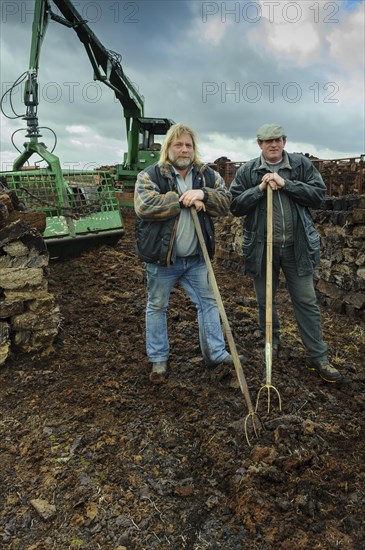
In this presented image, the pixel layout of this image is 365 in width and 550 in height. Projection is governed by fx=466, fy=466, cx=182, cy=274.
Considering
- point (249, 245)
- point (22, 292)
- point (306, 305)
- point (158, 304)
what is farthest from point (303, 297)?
point (22, 292)

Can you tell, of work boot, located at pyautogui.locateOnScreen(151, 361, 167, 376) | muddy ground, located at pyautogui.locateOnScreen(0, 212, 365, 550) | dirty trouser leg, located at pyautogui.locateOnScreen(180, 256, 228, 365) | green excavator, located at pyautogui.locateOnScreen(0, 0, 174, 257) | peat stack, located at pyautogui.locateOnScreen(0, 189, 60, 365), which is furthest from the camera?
green excavator, located at pyautogui.locateOnScreen(0, 0, 174, 257)

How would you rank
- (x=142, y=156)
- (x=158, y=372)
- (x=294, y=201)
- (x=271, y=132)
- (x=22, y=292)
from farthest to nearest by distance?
(x=142, y=156) < (x=22, y=292) < (x=158, y=372) < (x=294, y=201) < (x=271, y=132)

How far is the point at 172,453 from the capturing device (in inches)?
116

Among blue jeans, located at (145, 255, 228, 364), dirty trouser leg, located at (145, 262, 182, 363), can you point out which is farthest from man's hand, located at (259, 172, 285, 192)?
dirty trouser leg, located at (145, 262, 182, 363)

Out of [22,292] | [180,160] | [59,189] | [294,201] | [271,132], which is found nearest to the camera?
[180,160]

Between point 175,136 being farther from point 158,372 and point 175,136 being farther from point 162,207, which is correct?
point 158,372

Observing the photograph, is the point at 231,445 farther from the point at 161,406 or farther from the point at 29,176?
the point at 29,176

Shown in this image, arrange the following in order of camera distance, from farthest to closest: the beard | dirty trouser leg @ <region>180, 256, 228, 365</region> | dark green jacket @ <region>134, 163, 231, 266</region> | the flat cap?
dirty trouser leg @ <region>180, 256, 228, 365</region>
the flat cap
the beard
dark green jacket @ <region>134, 163, 231, 266</region>

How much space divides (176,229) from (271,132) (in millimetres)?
1042

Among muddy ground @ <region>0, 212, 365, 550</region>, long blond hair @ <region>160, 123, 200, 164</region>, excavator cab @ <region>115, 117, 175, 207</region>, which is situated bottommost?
muddy ground @ <region>0, 212, 365, 550</region>

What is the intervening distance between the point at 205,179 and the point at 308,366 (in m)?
1.87

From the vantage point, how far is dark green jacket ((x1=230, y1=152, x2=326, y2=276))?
11.8 ft

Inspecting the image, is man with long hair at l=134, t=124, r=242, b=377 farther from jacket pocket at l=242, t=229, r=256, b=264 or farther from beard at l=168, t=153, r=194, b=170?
jacket pocket at l=242, t=229, r=256, b=264

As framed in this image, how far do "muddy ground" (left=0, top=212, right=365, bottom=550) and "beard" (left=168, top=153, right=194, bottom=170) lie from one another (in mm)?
1628
